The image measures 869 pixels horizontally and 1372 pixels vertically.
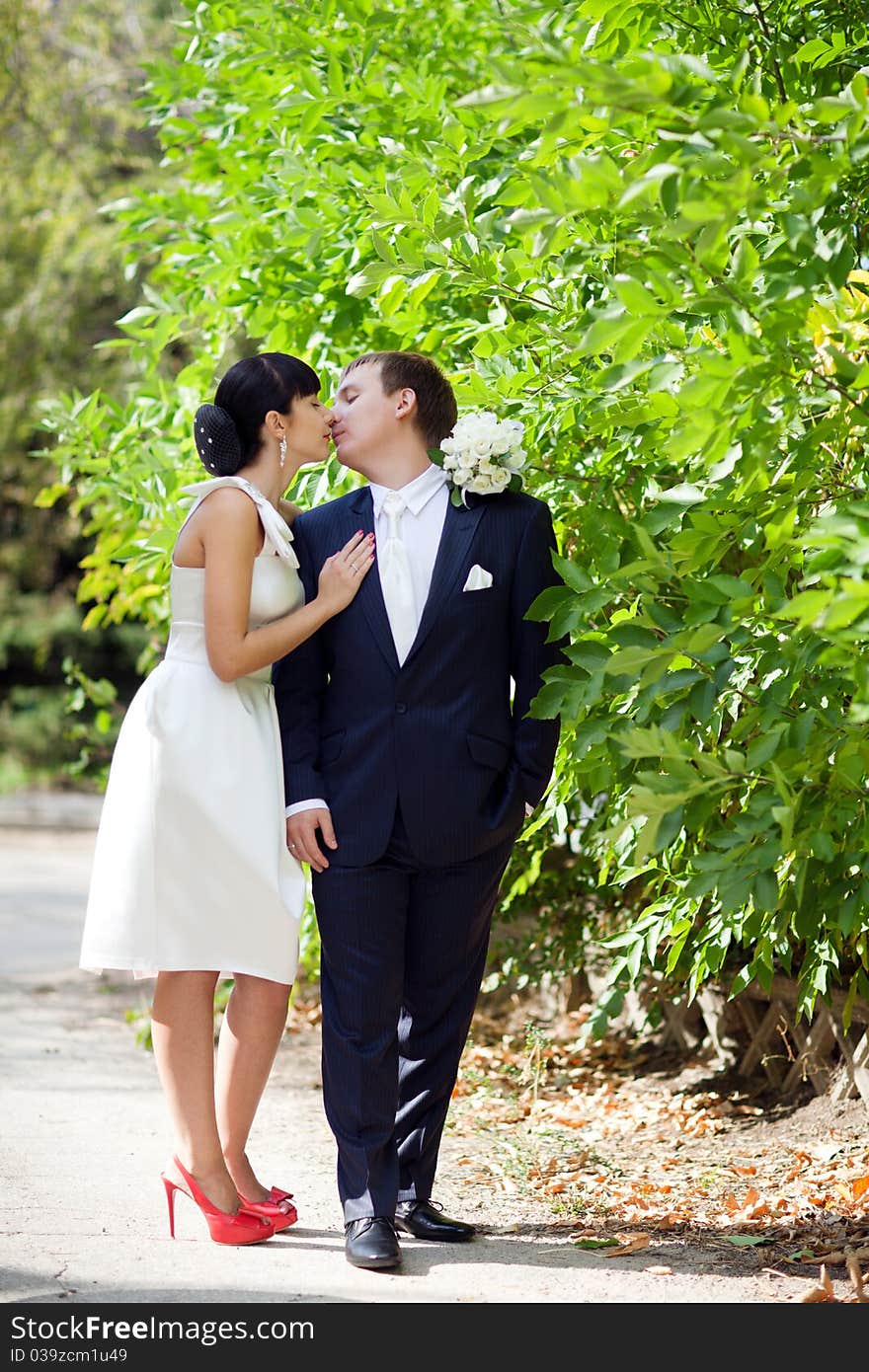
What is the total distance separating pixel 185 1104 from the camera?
3490mm

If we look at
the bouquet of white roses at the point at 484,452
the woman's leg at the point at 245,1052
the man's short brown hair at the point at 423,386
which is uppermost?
the man's short brown hair at the point at 423,386

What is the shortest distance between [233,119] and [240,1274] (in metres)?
3.65

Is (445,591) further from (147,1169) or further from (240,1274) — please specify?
(147,1169)

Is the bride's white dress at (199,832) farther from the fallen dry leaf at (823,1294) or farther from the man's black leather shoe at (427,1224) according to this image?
the fallen dry leaf at (823,1294)

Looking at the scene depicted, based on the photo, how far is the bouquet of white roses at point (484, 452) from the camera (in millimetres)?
3444

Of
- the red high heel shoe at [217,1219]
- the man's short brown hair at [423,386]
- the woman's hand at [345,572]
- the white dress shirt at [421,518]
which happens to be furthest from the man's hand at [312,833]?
the man's short brown hair at [423,386]

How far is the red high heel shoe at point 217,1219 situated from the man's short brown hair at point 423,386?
1.86 meters

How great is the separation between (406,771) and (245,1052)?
2.65 ft

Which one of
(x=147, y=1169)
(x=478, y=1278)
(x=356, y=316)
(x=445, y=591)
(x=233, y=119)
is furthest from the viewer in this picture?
(x=233, y=119)

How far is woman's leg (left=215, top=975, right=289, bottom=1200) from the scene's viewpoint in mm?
3596

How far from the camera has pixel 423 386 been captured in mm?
3654

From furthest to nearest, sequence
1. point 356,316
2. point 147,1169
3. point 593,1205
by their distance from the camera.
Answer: point 356,316, point 147,1169, point 593,1205

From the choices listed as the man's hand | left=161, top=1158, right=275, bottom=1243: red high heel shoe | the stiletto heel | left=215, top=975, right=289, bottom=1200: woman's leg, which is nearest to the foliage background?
the man's hand
